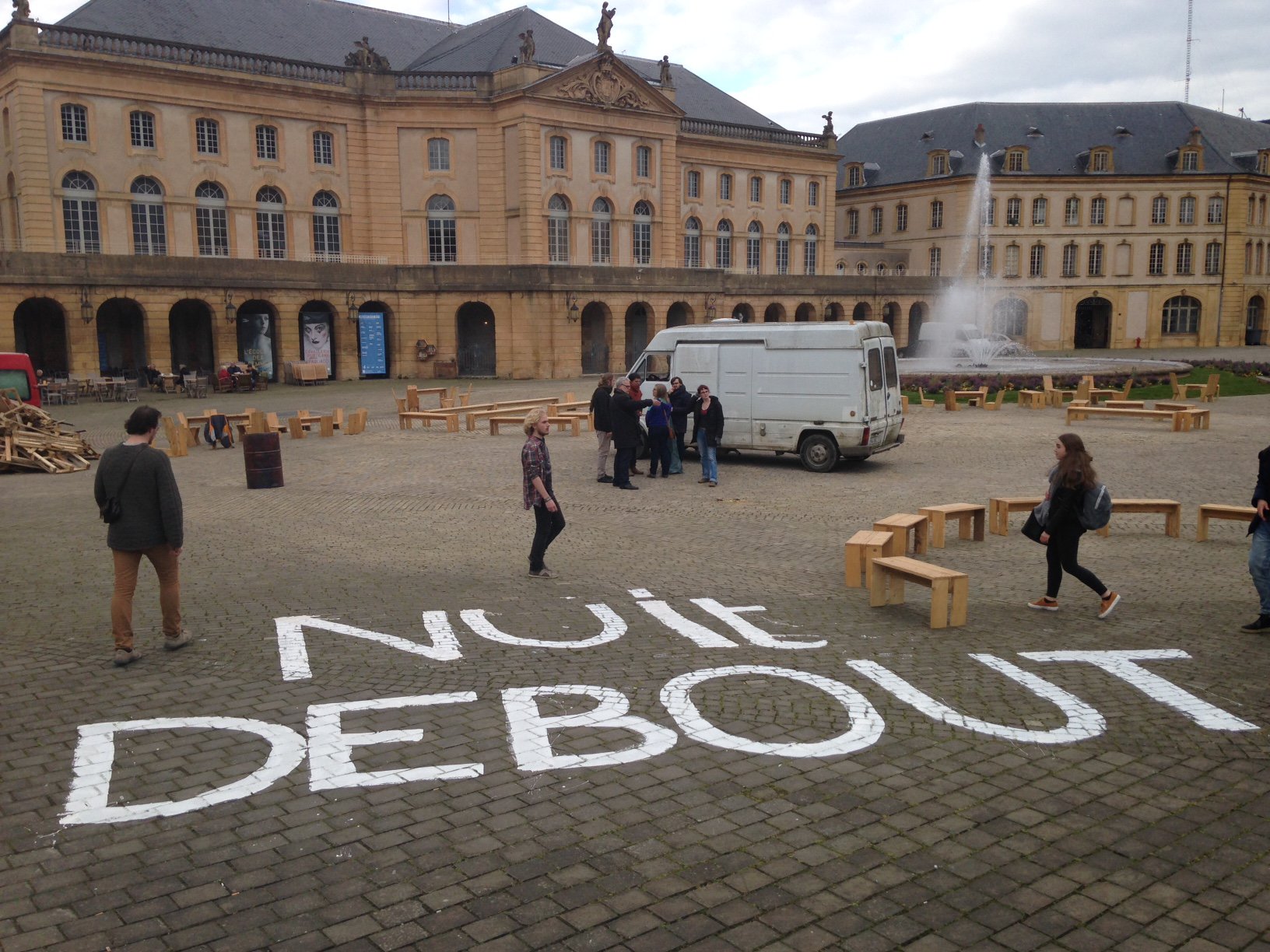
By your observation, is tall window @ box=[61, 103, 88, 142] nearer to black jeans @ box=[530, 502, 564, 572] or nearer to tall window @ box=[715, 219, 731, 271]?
tall window @ box=[715, 219, 731, 271]

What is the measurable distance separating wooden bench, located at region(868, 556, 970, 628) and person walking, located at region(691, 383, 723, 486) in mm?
7496

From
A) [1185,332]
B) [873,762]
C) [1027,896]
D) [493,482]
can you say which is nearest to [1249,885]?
[1027,896]

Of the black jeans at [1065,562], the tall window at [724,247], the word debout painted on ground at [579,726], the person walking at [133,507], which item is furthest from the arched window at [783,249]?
the person walking at [133,507]

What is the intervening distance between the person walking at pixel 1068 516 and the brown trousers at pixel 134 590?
23.9 feet

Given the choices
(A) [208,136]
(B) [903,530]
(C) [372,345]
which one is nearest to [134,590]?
(B) [903,530]

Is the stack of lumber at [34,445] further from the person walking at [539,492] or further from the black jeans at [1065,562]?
the black jeans at [1065,562]

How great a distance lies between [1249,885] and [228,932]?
14.9ft

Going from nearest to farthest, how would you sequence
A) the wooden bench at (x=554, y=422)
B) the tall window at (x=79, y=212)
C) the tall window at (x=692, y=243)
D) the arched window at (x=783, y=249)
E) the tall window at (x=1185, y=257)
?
1. the wooden bench at (x=554, y=422)
2. the tall window at (x=79, y=212)
3. the tall window at (x=692, y=243)
4. the arched window at (x=783, y=249)
5. the tall window at (x=1185, y=257)

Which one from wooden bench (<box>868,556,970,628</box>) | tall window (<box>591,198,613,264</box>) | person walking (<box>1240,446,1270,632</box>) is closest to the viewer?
person walking (<box>1240,446,1270,632</box>)

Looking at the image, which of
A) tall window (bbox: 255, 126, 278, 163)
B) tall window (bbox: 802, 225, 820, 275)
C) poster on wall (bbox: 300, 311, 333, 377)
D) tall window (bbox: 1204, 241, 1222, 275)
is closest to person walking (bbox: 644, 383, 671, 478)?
poster on wall (bbox: 300, 311, 333, 377)

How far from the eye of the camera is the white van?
1852 centimetres

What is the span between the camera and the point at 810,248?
2665 inches

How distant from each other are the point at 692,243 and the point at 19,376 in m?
41.9

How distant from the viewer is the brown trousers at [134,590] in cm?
837
